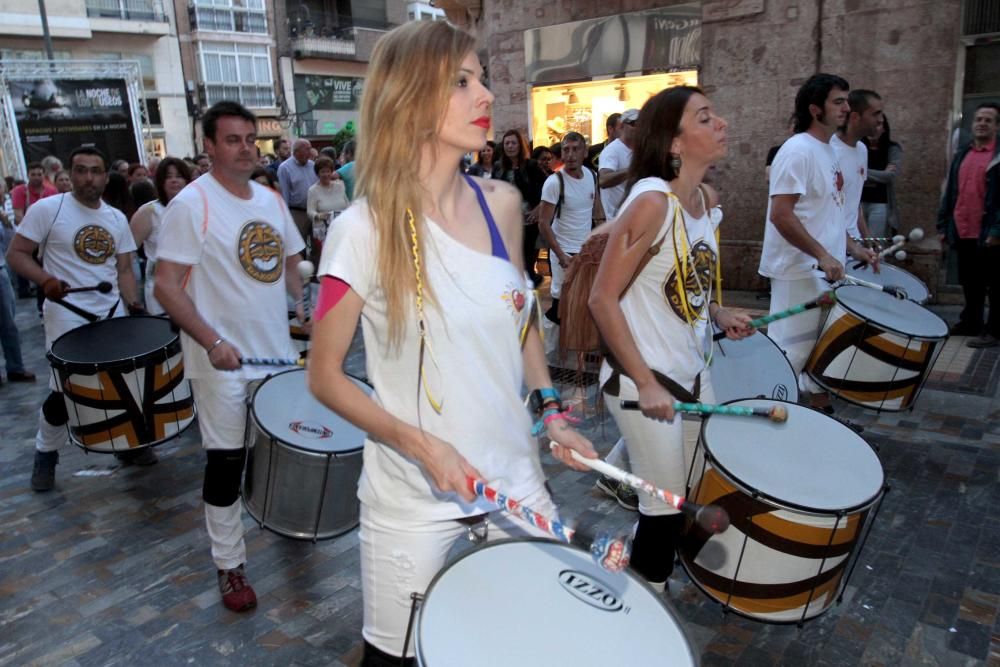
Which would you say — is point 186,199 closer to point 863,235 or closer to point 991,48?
point 863,235

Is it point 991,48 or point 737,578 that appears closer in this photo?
point 737,578

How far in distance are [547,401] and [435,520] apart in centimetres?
42

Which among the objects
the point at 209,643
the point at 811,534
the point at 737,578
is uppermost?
the point at 811,534

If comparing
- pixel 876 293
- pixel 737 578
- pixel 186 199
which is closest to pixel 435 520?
pixel 737 578

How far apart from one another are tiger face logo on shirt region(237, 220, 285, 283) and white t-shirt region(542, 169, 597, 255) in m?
4.03

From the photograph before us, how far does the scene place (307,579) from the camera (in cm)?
346

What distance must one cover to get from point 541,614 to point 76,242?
14.9 ft

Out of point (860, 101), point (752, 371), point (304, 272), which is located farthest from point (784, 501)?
point (860, 101)

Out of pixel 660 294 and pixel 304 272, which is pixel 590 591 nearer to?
pixel 660 294

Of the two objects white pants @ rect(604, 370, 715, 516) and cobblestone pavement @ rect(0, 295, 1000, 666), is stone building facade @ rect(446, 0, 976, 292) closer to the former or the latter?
cobblestone pavement @ rect(0, 295, 1000, 666)

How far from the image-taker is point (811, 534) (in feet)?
7.64

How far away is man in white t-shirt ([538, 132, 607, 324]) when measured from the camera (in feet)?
22.7

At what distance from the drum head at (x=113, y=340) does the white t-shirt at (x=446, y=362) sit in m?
2.68

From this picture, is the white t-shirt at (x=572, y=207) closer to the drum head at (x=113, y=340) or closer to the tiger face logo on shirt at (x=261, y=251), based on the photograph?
the drum head at (x=113, y=340)
